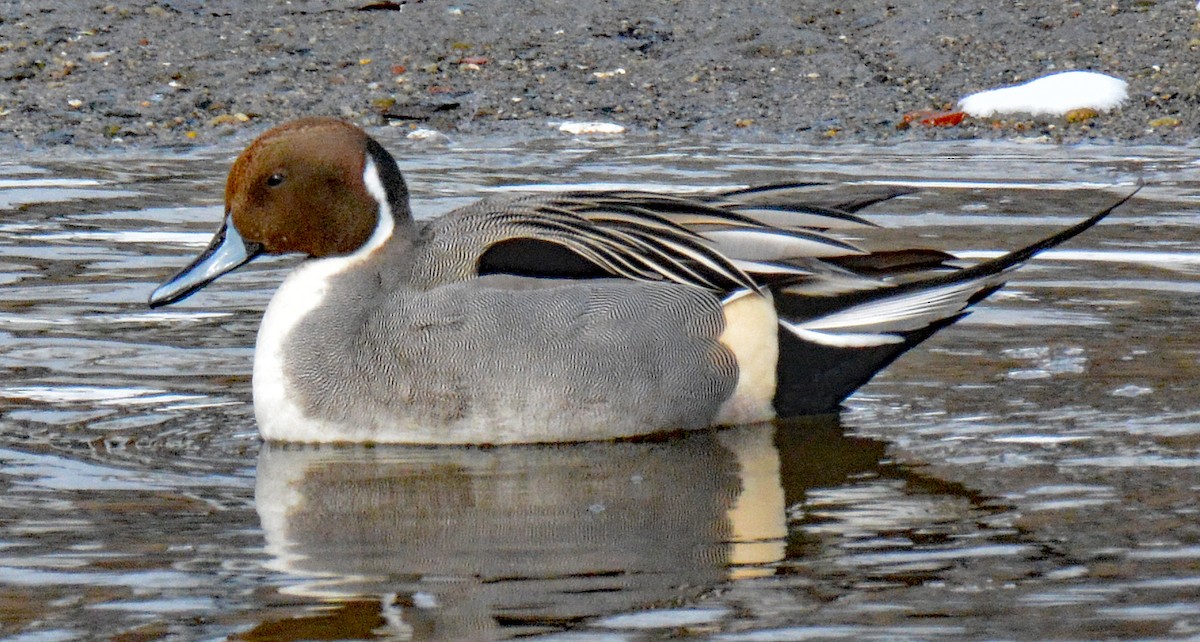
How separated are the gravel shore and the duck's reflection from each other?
15.5 feet

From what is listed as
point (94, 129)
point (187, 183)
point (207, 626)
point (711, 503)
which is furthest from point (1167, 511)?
point (94, 129)

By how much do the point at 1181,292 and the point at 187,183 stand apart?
4.14 m

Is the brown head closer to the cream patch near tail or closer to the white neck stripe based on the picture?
the white neck stripe

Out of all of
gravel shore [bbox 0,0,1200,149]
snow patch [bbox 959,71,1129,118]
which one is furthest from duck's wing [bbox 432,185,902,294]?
snow patch [bbox 959,71,1129,118]

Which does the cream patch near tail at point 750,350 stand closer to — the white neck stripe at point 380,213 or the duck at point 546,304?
the duck at point 546,304

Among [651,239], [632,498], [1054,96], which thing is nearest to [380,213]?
[651,239]

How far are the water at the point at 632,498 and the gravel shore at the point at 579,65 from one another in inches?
98.1

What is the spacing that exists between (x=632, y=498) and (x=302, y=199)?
1247mm

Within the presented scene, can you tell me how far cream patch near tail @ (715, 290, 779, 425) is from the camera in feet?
16.3

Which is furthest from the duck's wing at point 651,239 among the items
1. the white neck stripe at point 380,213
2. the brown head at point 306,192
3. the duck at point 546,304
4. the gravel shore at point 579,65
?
the gravel shore at point 579,65

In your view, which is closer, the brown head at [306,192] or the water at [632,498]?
the water at [632,498]

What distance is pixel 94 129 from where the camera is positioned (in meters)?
9.32

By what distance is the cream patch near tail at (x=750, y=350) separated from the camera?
4.95 meters

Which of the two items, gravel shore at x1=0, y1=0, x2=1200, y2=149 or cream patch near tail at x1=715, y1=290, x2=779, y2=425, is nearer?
cream patch near tail at x1=715, y1=290, x2=779, y2=425
